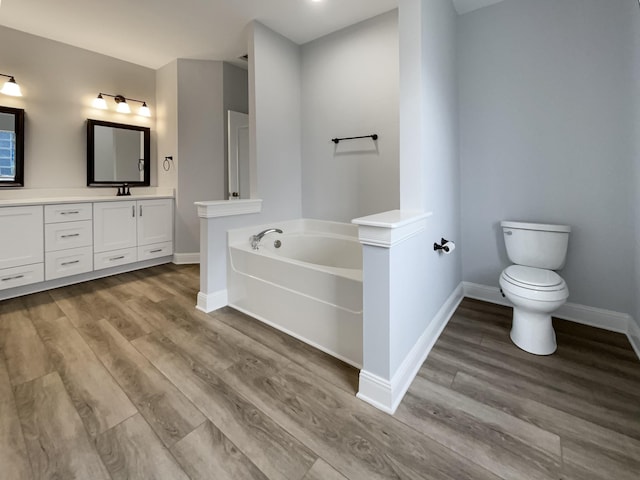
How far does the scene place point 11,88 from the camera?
2.88 m

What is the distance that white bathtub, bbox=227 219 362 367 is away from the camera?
172 centimetres

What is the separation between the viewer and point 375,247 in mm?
1346

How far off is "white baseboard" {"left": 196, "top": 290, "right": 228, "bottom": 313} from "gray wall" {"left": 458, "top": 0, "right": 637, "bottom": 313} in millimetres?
2157

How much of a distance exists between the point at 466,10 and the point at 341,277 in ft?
8.06

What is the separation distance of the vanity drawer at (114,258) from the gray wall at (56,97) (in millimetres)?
894

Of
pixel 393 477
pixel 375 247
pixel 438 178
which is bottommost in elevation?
pixel 393 477

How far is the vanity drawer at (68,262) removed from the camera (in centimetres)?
285

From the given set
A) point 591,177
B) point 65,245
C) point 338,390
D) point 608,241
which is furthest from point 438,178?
point 65,245

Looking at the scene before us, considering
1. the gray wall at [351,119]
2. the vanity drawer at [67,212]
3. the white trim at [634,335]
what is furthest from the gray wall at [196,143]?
the white trim at [634,335]

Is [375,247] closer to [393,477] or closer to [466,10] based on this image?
[393,477]

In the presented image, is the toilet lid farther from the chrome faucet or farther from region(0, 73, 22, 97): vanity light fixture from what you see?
region(0, 73, 22, 97): vanity light fixture

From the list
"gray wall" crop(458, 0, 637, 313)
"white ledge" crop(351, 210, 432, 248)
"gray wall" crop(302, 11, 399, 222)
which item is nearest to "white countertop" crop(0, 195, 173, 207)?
"gray wall" crop(302, 11, 399, 222)

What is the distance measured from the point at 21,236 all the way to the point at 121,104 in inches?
73.5

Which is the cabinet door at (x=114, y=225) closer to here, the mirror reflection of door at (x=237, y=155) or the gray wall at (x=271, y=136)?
the mirror reflection of door at (x=237, y=155)
